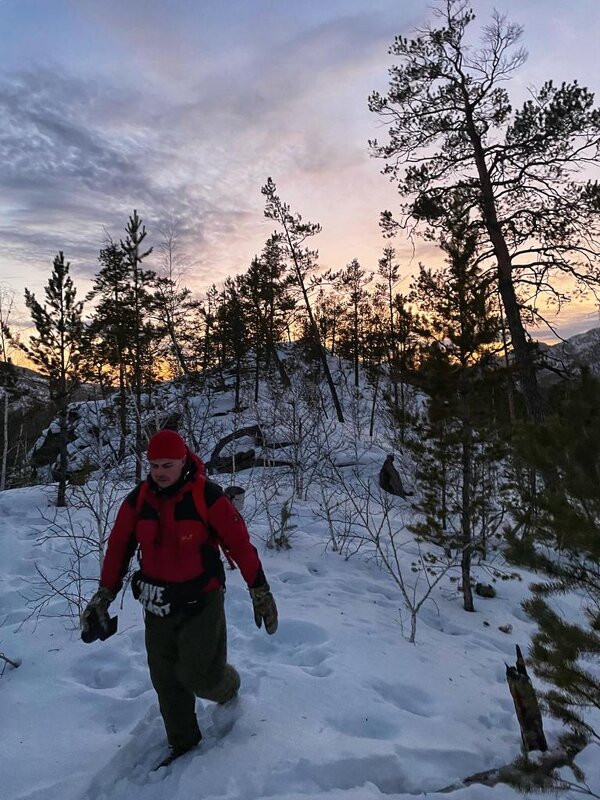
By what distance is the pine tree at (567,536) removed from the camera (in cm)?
234

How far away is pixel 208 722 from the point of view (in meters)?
3.20

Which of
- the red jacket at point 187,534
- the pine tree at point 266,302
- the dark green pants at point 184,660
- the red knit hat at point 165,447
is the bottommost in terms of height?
the dark green pants at point 184,660

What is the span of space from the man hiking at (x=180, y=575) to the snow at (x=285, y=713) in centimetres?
37

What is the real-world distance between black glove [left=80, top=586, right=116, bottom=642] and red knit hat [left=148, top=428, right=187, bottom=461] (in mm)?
994

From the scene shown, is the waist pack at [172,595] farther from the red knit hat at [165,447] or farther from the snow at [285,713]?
the snow at [285,713]

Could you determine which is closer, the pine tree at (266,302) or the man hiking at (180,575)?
the man hiking at (180,575)

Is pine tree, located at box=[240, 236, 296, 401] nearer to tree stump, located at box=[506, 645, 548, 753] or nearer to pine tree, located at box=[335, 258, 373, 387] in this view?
pine tree, located at box=[335, 258, 373, 387]

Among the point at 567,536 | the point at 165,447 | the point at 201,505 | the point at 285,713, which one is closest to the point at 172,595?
the point at 201,505

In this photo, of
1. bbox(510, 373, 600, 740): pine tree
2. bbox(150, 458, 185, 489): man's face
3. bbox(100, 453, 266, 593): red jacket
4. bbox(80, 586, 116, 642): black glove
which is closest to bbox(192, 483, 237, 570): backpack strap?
bbox(100, 453, 266, 593): red jacket

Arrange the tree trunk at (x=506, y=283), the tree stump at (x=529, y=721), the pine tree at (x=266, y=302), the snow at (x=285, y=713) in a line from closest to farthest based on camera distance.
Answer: the snow at (x=285, y=713)
the tree stump at (x=529, y=721)
the tree trunk at (x=506, y=283)
the pine tree at (x=266, y=302)

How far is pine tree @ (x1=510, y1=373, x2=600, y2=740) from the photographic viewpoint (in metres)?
2.34

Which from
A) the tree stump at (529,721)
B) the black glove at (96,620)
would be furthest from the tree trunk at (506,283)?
the black glove at (96,620)

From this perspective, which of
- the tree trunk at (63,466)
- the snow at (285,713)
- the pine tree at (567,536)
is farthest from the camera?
the tree trunk at (63,466)

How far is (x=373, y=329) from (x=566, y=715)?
3247cm
